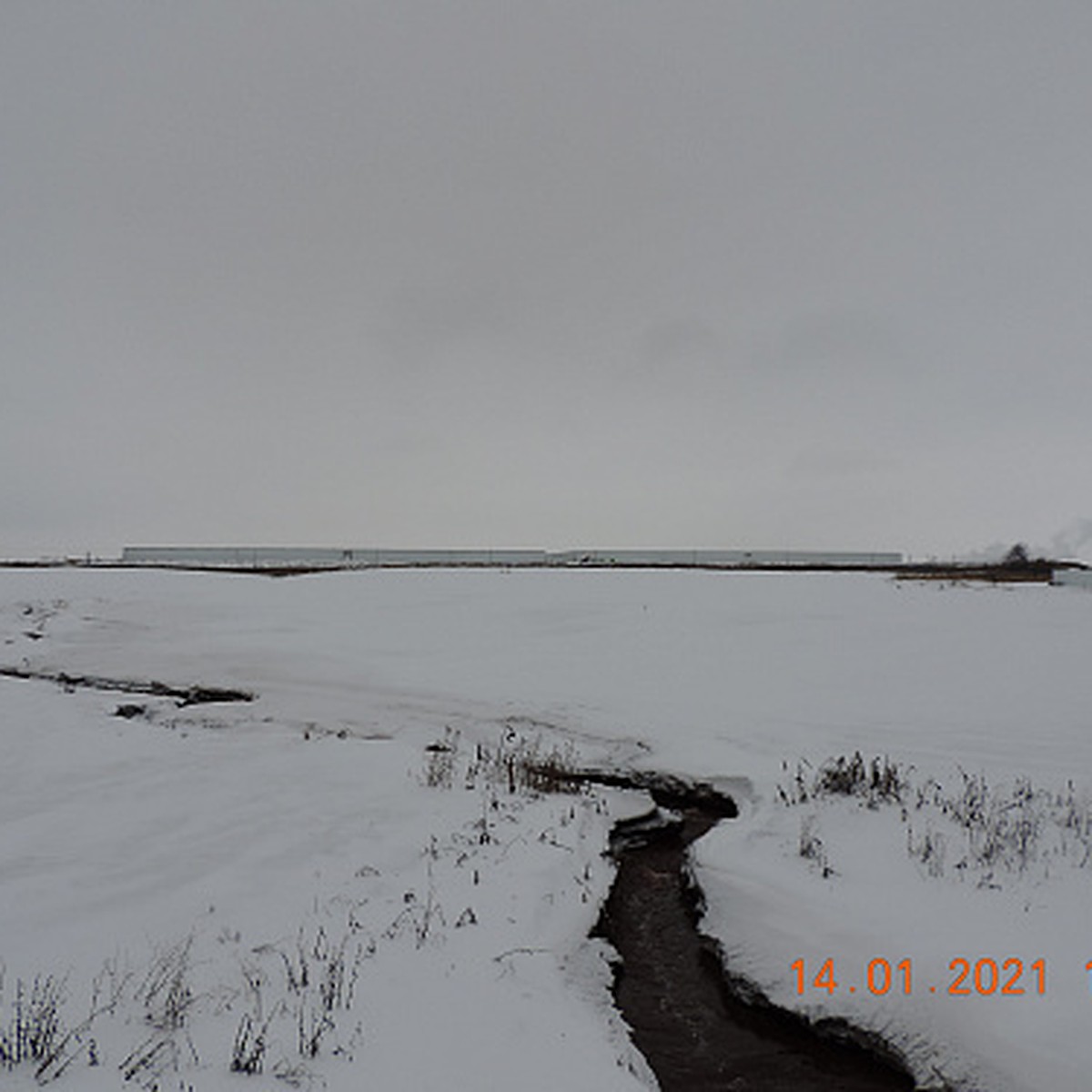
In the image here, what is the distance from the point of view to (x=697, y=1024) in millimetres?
5789

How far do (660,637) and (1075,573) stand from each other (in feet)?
86.8

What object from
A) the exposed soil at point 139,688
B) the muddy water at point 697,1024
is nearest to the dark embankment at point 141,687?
the exposed soil at point 139,688

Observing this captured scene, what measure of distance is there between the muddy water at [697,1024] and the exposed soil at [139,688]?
1104 centimetres

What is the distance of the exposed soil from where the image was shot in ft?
52.7

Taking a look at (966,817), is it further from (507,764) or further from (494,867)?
(507,764)

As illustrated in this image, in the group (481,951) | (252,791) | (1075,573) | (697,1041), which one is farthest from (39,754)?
(1075,573)

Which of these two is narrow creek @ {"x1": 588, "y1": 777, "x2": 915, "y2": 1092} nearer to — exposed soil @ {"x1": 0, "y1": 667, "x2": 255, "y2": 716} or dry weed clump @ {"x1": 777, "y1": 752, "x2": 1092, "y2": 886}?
dry weed clump @ {"x1": 777, "y1": 752, "x2": 1092, "y2": 886}

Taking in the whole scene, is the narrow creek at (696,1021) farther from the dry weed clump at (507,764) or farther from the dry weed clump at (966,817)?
the dry weed clump at (507,764)

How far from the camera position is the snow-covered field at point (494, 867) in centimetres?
478

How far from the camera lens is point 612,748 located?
12234 mm

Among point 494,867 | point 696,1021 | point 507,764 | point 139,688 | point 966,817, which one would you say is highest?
point 966,817

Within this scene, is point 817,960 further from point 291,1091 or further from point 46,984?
point 46,984
